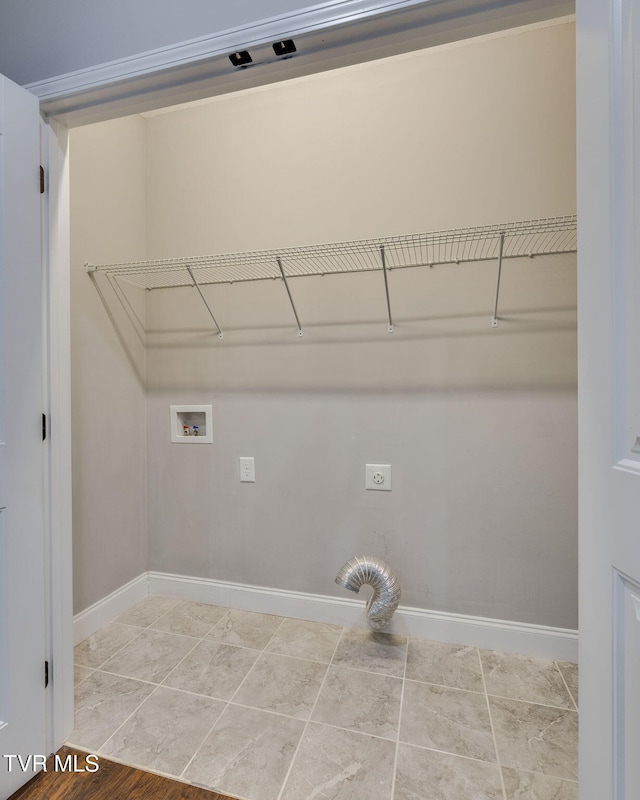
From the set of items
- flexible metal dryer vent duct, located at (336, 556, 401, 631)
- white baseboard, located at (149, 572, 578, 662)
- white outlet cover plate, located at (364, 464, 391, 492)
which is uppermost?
white outlet cover plate, located at (364, 464, 391, 492)

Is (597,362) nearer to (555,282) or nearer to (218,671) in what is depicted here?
(555,282)

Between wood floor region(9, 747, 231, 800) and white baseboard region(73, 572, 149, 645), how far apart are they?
25.9 inches

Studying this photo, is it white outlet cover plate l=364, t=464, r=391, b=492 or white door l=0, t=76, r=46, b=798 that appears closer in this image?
white door l=0, t=76, r=46, b=798

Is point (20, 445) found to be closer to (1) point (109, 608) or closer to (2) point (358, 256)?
(1) point (109, 608)

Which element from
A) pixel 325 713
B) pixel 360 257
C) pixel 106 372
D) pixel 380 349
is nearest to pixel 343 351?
pixel 380 349

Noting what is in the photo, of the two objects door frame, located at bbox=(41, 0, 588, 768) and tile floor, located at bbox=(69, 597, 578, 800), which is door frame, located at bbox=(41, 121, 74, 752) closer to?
door frame, located at bbox=(41, 0, 588, 768)

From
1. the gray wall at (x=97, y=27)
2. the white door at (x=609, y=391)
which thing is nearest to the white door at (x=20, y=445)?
the gray wall at (x=97, y=27)

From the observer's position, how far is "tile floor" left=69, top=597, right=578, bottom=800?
111 centimetres

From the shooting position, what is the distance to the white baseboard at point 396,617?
5.34ft

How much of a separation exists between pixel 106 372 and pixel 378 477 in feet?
4.63


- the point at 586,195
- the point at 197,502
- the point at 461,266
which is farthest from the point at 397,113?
the point at 197,502

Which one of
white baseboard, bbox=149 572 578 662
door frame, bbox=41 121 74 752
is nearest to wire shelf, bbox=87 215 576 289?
door frame, bbox=41 121 74 752

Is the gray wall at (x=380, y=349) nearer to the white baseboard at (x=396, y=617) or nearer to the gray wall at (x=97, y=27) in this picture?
the white baseboard at (x=396, y=617)

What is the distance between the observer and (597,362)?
70 centimetres
